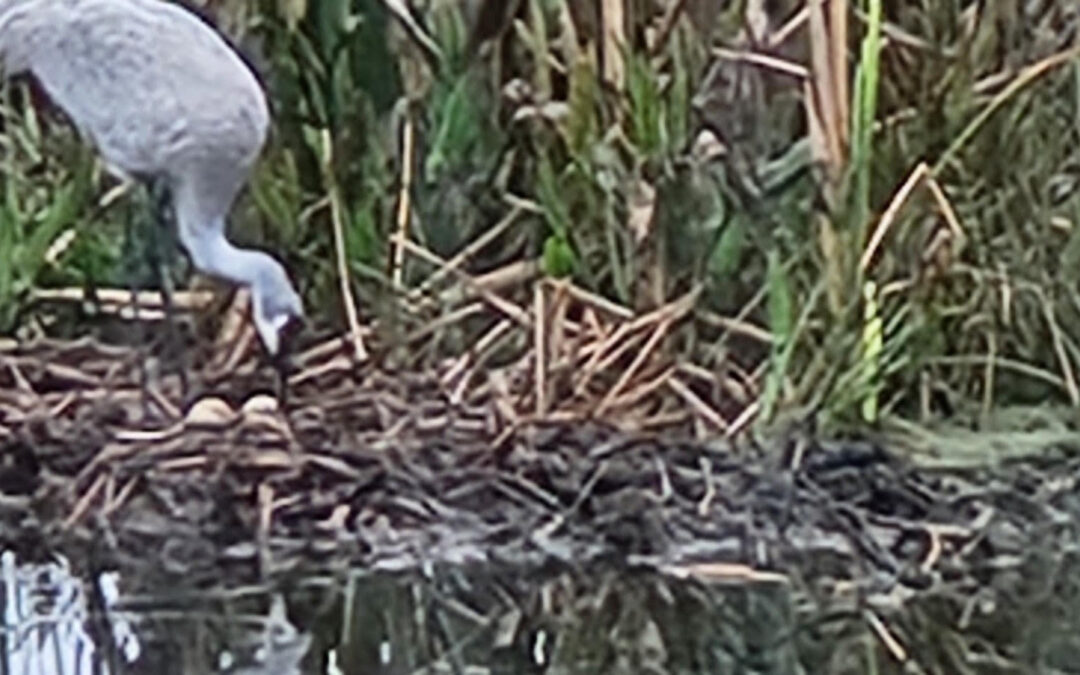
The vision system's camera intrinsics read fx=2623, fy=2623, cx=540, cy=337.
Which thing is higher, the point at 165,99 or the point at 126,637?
the point at 165,99

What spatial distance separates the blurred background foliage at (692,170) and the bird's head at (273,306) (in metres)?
→ 0.02

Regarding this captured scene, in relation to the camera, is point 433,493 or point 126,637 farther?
point 433,493

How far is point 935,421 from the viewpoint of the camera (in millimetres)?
1410

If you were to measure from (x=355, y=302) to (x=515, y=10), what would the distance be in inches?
7.0

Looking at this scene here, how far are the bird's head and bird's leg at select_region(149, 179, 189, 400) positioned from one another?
5cm

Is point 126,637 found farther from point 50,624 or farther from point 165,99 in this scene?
point 165,99

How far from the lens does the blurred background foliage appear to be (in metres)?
1.39

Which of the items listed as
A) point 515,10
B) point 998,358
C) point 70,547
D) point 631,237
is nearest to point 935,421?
point 998,358

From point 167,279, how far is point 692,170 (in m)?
0.29

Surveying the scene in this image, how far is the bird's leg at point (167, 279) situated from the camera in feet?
4.54

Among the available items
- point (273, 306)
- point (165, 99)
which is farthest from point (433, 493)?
point (165, 99)

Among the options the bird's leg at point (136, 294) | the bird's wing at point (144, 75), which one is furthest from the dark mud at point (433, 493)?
the bird's wing at point (144, 75)

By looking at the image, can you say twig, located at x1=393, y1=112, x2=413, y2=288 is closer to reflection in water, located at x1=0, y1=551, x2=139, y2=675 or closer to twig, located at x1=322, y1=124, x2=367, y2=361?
twig, located at x1=322, y1=124, x2=367, y2=361

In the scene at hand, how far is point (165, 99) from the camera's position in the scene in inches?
52.9
